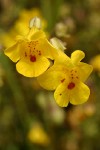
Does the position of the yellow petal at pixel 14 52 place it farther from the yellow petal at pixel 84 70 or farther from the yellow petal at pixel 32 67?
the yellow petal at pixel 84 70

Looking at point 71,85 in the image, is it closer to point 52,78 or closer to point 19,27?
point 52,78

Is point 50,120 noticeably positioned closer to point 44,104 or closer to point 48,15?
point 44,104

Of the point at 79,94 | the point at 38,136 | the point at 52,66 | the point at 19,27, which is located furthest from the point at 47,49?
the point at 19,27

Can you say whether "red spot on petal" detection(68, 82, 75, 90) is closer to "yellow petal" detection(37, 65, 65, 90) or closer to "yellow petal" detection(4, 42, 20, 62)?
"yellow petal" detection(37, 65, 65, 90)

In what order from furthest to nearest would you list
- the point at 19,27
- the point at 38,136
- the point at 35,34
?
the point at 19,27 → the point at 38,136 → the point at 35,34

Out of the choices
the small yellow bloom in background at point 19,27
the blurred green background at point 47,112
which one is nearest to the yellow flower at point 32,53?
the blurred green background at point 47,112

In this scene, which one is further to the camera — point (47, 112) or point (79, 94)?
point (47, 112)

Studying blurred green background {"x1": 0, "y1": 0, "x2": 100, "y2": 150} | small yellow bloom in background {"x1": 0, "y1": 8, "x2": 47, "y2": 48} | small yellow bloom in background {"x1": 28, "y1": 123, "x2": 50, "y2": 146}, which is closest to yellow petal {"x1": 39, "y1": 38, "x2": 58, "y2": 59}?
blurred green background {"x1": 0, "y1": 0, "x2": 100, "y2": 150}
